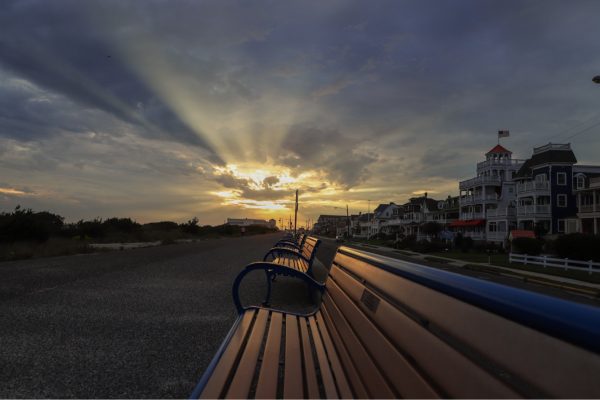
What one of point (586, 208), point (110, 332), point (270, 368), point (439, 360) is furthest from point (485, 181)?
point (439, 360)

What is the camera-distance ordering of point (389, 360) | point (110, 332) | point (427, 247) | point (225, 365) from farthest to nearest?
point (427, 247)
point (110, 332)
point (225, 365)
point (389, 360)

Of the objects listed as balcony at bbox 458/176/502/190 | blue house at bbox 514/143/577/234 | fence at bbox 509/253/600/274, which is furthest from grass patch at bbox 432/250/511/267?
balcony at bbox 458/176/502/190

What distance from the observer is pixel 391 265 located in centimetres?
224

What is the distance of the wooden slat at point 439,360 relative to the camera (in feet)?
3.62

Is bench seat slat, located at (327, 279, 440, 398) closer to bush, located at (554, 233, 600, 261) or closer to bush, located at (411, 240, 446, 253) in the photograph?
bush, located at (554, 233, 600, 261)

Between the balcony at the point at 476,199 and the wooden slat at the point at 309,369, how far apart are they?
5661 centimetres

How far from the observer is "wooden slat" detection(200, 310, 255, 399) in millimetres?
2018

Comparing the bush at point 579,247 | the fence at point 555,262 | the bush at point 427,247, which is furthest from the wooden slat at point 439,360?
the bush at point 427,247

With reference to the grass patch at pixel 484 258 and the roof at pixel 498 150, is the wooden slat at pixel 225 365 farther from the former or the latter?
the roof at pixel 498 150

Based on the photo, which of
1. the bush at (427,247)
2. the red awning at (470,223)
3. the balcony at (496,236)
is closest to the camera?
the bush at (427,247)

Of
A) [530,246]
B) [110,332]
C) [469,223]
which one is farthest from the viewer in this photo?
[469,223]

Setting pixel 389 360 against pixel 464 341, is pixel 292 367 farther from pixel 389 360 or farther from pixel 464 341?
pixel 464 341

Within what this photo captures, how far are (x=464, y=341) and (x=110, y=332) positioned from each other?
4904 mm

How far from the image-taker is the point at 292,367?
2.46 meters
